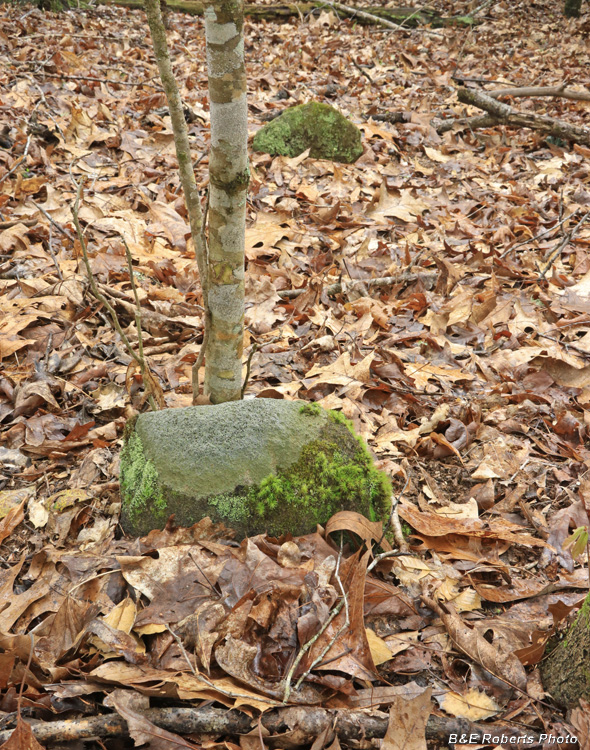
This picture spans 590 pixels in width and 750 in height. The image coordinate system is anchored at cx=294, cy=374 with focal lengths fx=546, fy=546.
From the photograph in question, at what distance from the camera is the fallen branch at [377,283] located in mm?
3777

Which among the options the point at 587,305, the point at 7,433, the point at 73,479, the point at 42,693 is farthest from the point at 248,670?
the point at 587,305

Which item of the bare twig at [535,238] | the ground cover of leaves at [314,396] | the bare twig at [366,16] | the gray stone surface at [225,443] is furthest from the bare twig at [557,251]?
the bare twig at [366,16]

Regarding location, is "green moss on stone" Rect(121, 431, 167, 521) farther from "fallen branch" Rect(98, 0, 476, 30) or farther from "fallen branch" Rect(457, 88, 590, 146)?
"fallen branch" Rect(98, 0, 476, 30)

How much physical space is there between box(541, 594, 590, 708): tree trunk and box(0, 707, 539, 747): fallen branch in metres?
0.14

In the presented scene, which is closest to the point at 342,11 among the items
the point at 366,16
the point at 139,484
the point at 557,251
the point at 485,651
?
the point at 366,16

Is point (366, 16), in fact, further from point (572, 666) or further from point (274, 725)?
point (274, 725)

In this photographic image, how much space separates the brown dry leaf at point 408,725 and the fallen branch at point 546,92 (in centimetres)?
753

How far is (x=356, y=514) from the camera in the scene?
2018 mm

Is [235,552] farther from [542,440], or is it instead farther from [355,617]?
[542,440]

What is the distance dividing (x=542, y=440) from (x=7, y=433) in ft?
8.68

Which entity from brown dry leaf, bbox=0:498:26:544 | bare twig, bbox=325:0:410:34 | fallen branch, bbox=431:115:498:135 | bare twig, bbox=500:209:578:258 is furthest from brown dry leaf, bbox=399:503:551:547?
bare twig, bbox=325:0:410:34

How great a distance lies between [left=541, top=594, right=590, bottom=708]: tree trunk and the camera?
1.43m

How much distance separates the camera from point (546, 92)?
23.1 feet

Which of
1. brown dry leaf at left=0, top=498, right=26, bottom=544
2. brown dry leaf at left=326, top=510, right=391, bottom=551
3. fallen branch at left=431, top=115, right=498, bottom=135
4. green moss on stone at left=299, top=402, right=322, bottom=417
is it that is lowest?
brown dry leaf at left=0, top=498, right=26, bottom=544
